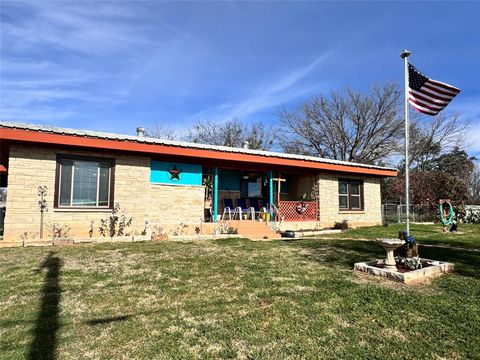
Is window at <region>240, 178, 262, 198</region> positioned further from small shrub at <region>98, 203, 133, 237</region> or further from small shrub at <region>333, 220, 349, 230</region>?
small shrub at <region>98, 203, 133, 237</region>

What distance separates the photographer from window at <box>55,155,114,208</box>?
9.60 metres

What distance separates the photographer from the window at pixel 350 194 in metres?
15.5

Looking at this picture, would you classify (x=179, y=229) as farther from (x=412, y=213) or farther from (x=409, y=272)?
(x=412, y=213)

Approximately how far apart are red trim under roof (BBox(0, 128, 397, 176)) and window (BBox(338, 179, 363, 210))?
2.79ft

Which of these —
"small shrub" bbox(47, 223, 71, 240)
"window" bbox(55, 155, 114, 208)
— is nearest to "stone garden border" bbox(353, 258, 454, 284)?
"window" bbox(55, 155, 114, 208)

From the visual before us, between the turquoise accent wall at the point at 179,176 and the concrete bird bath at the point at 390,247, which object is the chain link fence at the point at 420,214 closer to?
the turquoise accent wall at the point at 179,176

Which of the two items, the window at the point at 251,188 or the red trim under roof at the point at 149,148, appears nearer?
the red trim under roof at the point at 149,148

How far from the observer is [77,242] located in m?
8.75

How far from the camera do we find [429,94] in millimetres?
6504

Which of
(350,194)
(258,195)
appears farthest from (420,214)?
(258,195)

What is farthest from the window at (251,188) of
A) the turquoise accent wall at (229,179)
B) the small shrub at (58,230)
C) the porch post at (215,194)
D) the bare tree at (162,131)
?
the bare tree at (162,131)

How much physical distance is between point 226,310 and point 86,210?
7.43 meters

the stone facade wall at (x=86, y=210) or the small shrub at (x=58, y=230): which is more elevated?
the stone facade wall at (x=86, y=210)

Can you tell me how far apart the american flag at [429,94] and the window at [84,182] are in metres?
8.83
